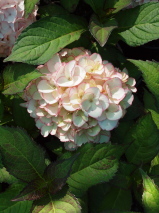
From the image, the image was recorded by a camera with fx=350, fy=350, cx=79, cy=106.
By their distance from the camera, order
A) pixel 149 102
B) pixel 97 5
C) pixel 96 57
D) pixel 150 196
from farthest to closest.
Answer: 1. pixel 149 102
2. pixel 97 5
3. pixel 96 57
4. pixel 150 196

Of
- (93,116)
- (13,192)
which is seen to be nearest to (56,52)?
(93,116)

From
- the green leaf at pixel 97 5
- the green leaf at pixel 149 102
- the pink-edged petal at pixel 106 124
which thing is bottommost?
the green leaf at pixel 149 102

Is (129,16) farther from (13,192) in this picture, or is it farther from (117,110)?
(13,192)

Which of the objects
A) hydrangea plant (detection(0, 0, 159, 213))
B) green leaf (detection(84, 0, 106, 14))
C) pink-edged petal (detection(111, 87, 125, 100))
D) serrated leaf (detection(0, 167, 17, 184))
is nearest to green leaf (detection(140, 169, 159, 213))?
hydrangea plant (detection(0, 0, 159, 213))

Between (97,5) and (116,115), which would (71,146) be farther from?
(97,5)

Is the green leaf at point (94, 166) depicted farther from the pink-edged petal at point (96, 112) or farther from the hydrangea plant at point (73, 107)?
the pink-edged petal at point (96, 112)

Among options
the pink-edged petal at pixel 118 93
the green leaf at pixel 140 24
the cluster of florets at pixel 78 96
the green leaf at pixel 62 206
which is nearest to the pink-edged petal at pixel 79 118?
the cluster of florets at pixel 78 96

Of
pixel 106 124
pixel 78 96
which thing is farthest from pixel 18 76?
pixel 106 124
